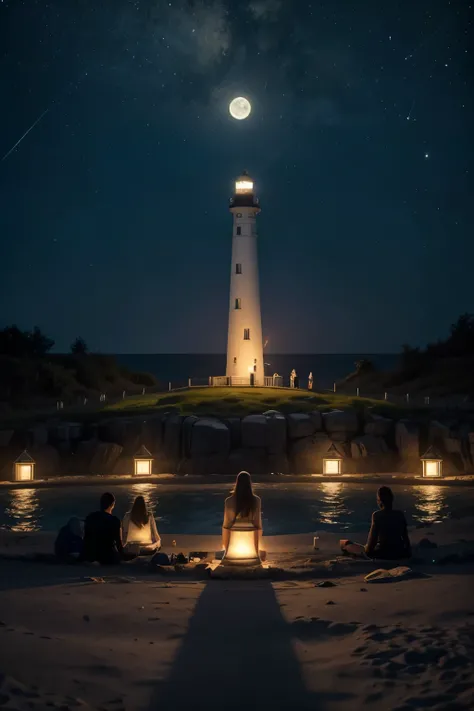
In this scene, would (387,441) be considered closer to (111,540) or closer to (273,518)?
(273,518)

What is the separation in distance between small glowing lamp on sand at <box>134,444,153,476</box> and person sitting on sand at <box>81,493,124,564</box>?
16.6 m

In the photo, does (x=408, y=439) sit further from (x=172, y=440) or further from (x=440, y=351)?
(x=440, y=351)

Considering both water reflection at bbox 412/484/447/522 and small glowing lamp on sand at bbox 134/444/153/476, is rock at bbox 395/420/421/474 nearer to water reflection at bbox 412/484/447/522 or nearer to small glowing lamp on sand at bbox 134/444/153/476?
water reflection at bbox 412/484/447/522

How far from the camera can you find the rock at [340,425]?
35.3 m

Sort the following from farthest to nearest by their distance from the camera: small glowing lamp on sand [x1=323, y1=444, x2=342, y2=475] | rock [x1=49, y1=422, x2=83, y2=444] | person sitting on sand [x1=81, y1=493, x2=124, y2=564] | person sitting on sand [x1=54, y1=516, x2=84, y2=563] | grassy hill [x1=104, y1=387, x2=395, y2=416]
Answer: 1. grassy hill [x1=104, y1=387, x2=395, y2=416]
2. rock [x1=49, y1=422, x2=83, y2=444]
3. small glowing lamp on sand [x1=323, y1=444, x2=342, y2=475]
4. person sitting on sand [x1=54, y1=516, x2=84, y2=563]
5. person sitting on sand [x1=81, y1=493, x2=124, y2=564]

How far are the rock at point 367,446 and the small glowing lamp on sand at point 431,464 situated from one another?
5722 mm

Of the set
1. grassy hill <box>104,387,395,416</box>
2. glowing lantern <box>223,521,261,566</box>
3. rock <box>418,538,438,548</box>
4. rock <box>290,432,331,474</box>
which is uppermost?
grassy hill <box>104,387,395,416</box>

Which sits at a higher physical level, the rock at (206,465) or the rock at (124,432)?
the rock at (124,432)

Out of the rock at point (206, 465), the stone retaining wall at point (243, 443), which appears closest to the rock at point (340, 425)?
the stone retaining wall at point (243, 443)

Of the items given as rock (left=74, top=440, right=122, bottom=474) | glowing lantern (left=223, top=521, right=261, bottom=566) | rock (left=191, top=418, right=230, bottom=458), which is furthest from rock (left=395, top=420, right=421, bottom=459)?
glowing lantern (left=223, top=521, right=261, bottom=566)

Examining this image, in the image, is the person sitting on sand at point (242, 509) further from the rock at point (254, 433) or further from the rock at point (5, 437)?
the rock at point (5, 437)

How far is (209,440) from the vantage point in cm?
3306

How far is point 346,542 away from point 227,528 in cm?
266

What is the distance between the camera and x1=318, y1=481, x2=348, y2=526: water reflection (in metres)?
20.8
